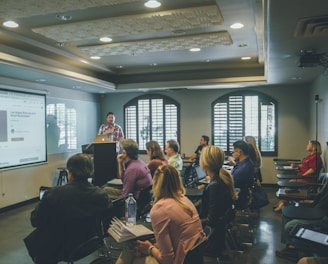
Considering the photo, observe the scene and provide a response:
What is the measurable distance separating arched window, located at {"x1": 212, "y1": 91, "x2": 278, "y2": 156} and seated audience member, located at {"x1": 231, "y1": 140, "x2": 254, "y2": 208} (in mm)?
3739

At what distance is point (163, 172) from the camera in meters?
2.21

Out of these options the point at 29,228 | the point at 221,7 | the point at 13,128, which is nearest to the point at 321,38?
the point at 221,7

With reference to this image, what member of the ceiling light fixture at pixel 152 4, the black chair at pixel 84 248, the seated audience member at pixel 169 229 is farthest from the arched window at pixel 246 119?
the seated audience member at pixel 169 229

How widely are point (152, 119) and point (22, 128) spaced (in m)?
3.55

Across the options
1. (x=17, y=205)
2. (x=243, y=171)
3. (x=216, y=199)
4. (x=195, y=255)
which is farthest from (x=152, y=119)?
(x=195, y=255)

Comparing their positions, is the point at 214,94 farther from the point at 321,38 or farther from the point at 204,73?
the point at 321,38

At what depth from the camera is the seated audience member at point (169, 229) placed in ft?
6.37

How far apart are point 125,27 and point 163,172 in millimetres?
2198

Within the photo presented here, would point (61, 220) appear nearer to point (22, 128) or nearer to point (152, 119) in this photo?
point (22, 128)

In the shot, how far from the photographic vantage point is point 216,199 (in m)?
2.75

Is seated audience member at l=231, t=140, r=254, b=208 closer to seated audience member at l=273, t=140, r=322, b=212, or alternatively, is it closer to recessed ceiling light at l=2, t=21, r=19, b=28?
seated audience member at l=273, t=140, r=322, b=212

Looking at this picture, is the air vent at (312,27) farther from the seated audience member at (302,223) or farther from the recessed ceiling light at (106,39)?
the recessed ceiling light at (106,39)

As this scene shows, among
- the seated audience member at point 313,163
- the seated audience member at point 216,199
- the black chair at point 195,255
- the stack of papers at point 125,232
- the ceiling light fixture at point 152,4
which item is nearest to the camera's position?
the black chair at point 195,255

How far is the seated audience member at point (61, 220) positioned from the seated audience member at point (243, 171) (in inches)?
83.5
